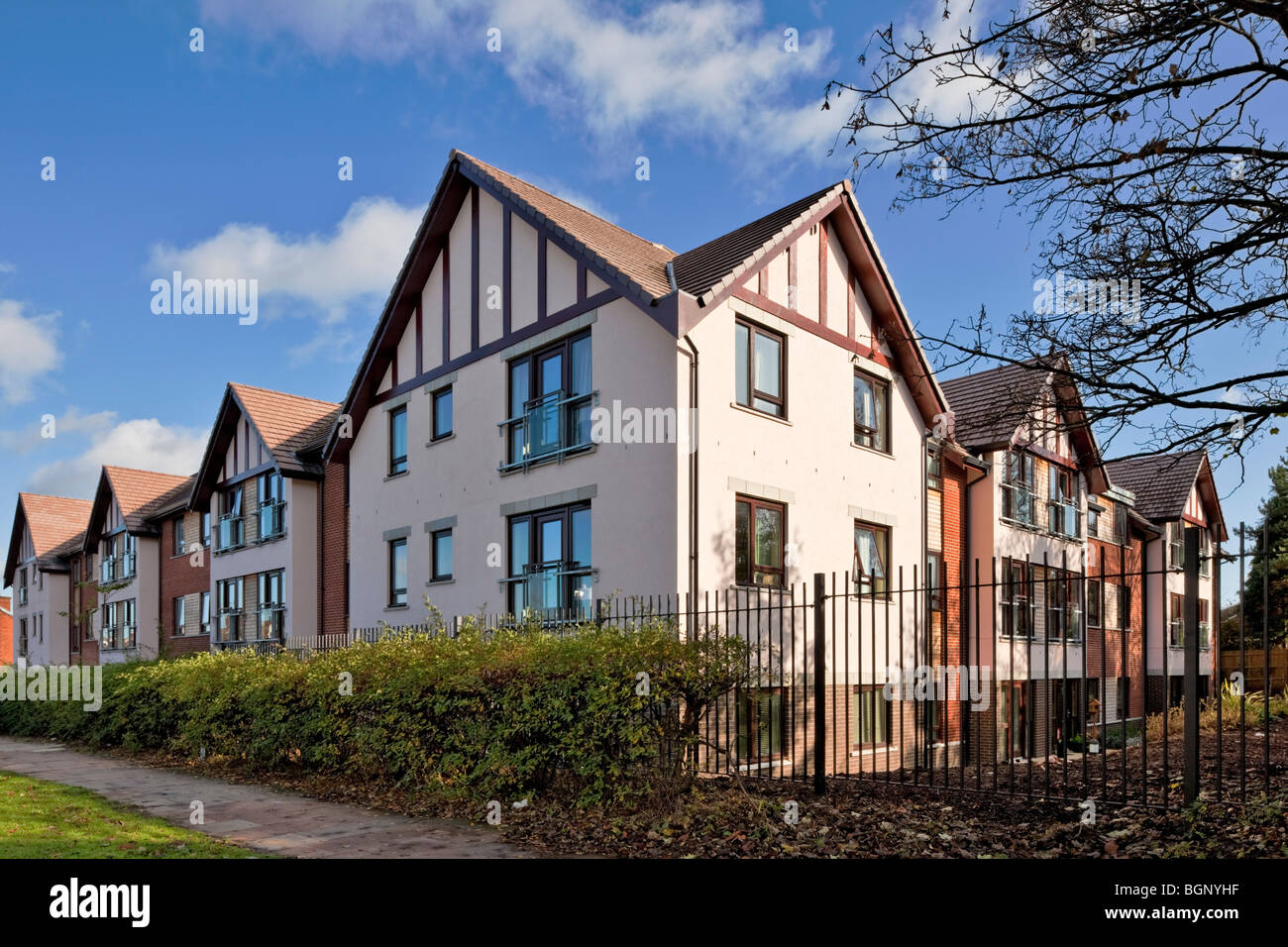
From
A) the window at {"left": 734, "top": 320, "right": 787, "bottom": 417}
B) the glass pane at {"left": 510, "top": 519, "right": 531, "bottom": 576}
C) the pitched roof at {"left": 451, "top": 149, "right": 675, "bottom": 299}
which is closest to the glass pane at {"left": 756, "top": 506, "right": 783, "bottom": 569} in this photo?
the window at {"left": 734, "top": 320, "right": 787, "bottom": 417}

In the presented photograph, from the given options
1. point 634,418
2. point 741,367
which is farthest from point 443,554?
point 741,367

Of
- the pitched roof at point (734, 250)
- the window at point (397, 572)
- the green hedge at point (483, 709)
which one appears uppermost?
the pitched roof at point (734, 250)

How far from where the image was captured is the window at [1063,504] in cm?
2775

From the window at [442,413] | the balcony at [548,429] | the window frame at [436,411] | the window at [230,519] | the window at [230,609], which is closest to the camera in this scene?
the balcony at [548,429]

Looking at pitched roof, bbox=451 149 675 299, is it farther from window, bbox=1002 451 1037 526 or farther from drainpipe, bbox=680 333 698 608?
window, bbox=1002 451 1037 526

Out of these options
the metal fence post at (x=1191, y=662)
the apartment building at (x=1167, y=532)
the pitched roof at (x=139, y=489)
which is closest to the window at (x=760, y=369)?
the metal fence post at (x=1191, y=662)

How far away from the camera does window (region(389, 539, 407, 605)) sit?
2230 cm

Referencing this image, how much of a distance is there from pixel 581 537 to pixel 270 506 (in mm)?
13951

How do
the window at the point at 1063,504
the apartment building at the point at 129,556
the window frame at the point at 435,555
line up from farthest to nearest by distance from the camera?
the apartment building at the point at 129,556, the window at the point at 1063,504, the window frame at the point at 435,555

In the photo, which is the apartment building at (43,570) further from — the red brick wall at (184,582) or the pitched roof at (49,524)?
the red brick wall at (184,582)

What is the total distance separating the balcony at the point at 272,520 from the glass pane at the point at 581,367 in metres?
12.6

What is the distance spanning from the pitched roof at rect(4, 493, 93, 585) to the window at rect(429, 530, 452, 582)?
119ft

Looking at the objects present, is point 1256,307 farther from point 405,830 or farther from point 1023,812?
point 405,830
